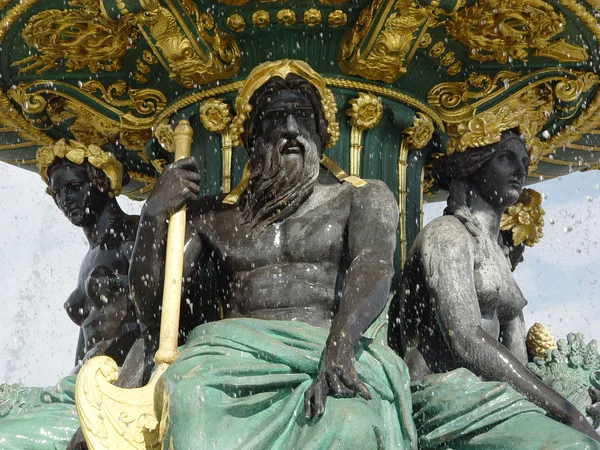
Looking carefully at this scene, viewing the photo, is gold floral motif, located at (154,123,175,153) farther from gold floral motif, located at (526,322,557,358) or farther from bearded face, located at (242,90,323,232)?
gold floral motif, located at (526,322,557,358)

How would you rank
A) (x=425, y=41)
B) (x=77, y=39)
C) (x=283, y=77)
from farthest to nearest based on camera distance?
(x=77, y=39) → (x=425, y=41) → (x=283, y=77)

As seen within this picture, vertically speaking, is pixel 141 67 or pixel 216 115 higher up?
pixel 141 67

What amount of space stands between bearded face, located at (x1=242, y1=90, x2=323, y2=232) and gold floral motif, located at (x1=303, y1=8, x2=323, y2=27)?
2.84 ft

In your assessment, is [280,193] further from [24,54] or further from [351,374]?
[24,54]

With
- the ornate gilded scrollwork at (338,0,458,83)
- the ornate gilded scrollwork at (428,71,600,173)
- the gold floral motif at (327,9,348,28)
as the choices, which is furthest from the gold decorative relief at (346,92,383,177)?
the ornate gilded scrollwork at (428,71,600,173)

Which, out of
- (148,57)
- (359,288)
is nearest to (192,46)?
(148,57)

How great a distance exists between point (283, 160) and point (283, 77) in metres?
0.52

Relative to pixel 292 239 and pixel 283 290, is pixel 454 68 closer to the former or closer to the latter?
pixel 292 239

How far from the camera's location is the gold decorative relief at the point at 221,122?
1182cm

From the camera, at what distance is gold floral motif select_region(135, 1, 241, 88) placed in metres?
11.6

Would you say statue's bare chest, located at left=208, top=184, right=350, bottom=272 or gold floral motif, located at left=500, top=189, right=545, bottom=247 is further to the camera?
gold floral motif, located at left=500, top=189, right=545, bottom=247

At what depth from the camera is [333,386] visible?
950 centimetres

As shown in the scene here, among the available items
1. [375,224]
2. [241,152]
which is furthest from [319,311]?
[241,152]

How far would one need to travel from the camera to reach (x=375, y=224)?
10.6 metres
